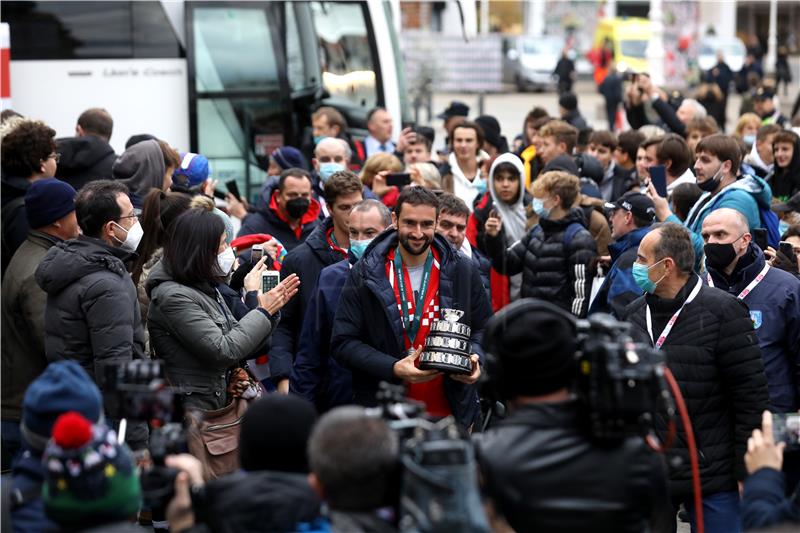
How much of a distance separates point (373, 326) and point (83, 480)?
257 centimetres

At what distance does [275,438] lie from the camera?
3.67 meters

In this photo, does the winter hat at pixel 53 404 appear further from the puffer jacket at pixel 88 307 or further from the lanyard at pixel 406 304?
the lanyard at pixel 406 304

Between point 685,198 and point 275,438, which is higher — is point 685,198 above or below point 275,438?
above

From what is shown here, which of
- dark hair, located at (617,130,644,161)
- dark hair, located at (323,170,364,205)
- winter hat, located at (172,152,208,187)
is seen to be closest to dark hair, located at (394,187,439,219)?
dark hair, located at (323,170,364,205)

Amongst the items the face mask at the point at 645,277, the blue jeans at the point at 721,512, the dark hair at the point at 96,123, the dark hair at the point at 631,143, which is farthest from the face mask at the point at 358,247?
the dark hair at the point at 631,143

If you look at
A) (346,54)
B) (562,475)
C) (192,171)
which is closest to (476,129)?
(192,171)

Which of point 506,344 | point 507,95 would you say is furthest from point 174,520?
point 507,95

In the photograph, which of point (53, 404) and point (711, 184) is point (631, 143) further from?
point (53, 404)

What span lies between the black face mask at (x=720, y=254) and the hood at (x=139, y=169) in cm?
338

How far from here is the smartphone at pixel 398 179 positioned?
9383 mm

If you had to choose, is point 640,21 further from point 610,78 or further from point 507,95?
point 610,78

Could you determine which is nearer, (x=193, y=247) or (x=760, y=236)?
(x=193, y=247)

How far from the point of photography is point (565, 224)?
8.44 meters

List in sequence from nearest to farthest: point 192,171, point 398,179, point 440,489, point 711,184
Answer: point 440,489 → point 711,184 → point 192,171 → point 398,179
